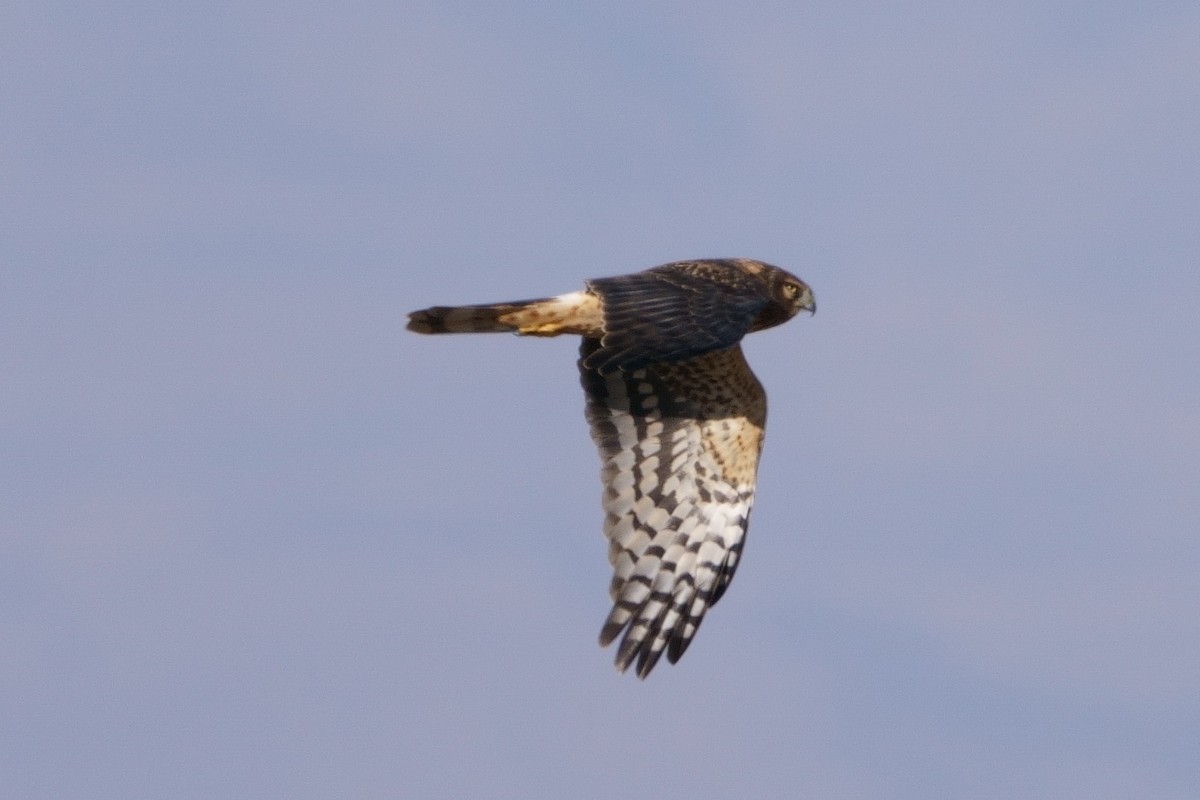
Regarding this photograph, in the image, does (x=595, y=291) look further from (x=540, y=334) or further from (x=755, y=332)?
(x=755, y=332)


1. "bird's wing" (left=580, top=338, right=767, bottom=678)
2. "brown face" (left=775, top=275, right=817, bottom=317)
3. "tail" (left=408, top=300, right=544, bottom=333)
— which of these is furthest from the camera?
"brown face" (left=775, top=275, right=817, bottom=317)

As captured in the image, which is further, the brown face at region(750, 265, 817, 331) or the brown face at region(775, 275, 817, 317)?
the brown face at region(775, 275, 817, 317)

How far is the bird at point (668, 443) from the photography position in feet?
37.1

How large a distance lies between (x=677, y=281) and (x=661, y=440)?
1.32 metres

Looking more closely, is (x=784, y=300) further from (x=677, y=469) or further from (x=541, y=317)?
(x=541, y=317)

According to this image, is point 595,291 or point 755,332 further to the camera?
point 755,332

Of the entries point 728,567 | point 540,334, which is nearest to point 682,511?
point 728,567

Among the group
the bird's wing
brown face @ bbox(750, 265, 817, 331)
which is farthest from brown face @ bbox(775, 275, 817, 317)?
the bird's wing

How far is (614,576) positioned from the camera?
11.6 metres

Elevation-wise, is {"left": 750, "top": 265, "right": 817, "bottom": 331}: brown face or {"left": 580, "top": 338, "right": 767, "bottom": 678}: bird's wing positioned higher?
{"left": 750, "top": 265, "right": 817, "bottom": 331}: brown face

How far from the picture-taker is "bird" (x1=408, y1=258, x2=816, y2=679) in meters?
11.3

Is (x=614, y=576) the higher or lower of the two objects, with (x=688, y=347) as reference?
lower

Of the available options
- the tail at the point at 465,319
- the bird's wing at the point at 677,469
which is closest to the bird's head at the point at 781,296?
the bird's wing at the point at 677,469

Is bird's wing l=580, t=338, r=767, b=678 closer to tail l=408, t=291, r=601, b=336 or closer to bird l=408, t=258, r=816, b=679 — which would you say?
bird l=408, t=258, r=816, b=679
